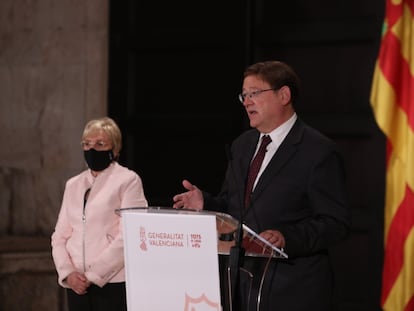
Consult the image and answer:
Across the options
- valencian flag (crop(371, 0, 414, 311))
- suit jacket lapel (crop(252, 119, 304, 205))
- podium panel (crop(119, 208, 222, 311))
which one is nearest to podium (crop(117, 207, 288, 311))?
podium panel (crop(119, 208, 222, 311))

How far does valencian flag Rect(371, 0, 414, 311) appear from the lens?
4.66 m

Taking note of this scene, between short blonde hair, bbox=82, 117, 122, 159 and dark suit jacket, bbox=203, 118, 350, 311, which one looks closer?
dark suit jacket, bbox=203, 118, 350, 311

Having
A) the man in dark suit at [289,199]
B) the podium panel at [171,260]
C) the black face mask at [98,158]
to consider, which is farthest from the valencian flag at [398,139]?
the podium panel at [171,260]

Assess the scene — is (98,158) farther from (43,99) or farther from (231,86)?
(43,99)

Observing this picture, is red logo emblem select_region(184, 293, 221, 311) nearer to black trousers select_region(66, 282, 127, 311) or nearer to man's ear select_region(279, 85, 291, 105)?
man's ear select_region(279, 85, 291, 105)

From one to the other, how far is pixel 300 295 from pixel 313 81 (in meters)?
2.41

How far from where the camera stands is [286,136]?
3867 millimetres

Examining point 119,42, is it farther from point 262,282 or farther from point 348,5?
point 262,282

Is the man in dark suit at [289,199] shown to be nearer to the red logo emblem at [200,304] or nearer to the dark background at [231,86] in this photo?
the red logo emblem at [200,304]

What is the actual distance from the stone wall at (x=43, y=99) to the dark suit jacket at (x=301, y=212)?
2.95m

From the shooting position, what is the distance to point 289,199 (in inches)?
148

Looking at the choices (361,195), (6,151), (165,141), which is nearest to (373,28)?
(361,195)

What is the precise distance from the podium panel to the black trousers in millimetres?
1142

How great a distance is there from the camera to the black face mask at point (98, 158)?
15.2 feet
